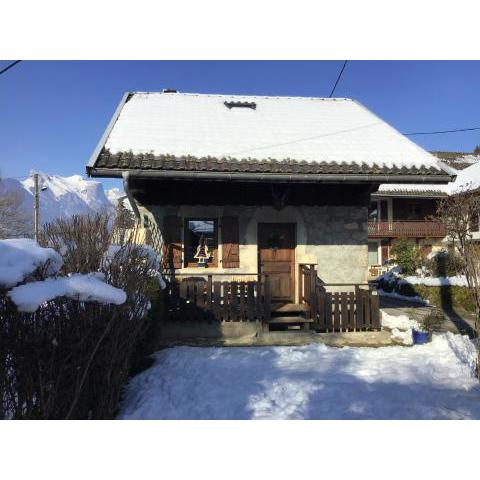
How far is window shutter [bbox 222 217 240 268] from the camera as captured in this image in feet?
23.8

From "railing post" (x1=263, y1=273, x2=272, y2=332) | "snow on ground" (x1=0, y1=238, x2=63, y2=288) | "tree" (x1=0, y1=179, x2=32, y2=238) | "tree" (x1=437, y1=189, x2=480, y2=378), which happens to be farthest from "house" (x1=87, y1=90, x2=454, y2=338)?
"tree" (x1=0, y1=179, x2=32, y2=238)

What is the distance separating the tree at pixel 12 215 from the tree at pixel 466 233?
2701cm

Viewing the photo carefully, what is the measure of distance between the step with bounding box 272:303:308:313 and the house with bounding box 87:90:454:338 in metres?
0.02

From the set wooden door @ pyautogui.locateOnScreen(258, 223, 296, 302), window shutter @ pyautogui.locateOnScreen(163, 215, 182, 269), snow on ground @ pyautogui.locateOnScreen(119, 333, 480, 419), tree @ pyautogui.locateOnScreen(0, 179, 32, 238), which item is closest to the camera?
snow on ground @ pyautogui.locateOnScreen(119, 333, 480, 419)

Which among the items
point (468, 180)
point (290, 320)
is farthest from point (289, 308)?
point (468, 180)

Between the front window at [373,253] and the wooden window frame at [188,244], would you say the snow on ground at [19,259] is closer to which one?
the wooden window frame at [188,244]

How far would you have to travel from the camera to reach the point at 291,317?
6.79 meters

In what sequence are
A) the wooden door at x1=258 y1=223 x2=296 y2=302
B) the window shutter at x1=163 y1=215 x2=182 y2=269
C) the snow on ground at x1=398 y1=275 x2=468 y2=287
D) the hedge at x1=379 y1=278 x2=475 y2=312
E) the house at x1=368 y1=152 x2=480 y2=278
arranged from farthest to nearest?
the house at x1=368 y1=152 x2=480 y2=278, the snow on ground at x1=398 y1=275 x2=468 y2=287, the hedge at x1=379 y1=278 x2=475 y2=312, the wooden door at x1=258 y1=223 x2=296 y2=302, the window shutter at x1=163 y1=215 x2=182 y2=269

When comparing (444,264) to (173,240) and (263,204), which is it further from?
(173,240)

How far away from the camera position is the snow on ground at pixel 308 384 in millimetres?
3635

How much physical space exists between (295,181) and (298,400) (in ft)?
12.4

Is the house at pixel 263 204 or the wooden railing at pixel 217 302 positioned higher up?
the house at pixel 263 204

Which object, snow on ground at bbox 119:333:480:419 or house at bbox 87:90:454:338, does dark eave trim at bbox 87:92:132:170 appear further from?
snow on ground at bbox 119:333:480:419

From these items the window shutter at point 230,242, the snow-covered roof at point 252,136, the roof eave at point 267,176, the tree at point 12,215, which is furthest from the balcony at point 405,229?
the tree at point 12,215
